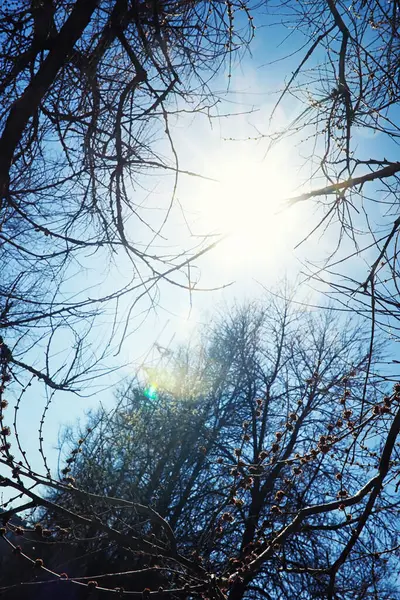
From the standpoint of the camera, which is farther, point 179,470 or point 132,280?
point 179,470

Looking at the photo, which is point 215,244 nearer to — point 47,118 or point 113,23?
point 113,23

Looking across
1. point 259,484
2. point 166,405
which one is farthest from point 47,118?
point 166,405

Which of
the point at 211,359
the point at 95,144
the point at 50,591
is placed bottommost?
the point at 50,591

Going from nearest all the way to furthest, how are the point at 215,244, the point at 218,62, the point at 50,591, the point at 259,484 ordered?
the point at 215,244 → the point at 218,62 → the point at 259,484 → the point at 50,591

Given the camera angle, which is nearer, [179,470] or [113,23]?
[113,23]

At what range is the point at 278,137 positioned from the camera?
9.55 ft

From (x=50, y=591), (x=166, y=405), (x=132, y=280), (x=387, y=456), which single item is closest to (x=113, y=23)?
(x=132, y=280)

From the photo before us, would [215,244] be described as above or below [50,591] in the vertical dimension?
A: above

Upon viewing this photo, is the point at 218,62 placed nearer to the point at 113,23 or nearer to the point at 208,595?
the point at 113,23

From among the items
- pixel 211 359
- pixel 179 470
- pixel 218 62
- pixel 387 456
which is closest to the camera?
pixel 387 456

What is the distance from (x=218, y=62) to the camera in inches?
131

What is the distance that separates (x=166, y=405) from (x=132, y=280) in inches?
441

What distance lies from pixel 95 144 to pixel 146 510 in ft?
8.17

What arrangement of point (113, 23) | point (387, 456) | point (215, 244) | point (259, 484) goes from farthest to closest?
point (259, 484), point (113, 23), point (215, 244), point (387, 456)
